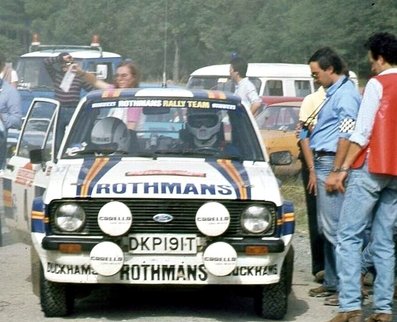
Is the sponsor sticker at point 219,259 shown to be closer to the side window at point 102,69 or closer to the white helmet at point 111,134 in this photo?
the white helmet at point 111,134

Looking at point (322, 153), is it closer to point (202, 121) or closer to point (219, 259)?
point (202, 121)

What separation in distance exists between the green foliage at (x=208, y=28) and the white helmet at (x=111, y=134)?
69.1ft

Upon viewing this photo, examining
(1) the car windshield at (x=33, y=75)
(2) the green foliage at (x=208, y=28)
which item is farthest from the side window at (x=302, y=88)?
(1) the car windshield at (x=33, y=75)

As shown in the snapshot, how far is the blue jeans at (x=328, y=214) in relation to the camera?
830 cm

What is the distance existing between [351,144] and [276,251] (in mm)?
840

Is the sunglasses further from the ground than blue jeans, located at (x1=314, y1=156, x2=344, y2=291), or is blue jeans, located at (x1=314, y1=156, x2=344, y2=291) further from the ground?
the sunglasses

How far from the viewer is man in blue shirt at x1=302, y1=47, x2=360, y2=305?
8328mm

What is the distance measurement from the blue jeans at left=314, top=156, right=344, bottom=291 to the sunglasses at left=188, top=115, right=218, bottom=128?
2.66ft

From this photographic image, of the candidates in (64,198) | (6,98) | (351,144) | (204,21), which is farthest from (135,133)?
(204,21)

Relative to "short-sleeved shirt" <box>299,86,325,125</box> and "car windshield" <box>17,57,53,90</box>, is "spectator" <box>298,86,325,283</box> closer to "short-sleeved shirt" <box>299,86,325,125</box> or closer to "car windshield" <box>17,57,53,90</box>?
"short-sleeved shirt" <box>299,86,325,125</box>

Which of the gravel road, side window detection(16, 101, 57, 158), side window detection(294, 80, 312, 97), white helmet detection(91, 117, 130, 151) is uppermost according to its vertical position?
white helmet detection(91, 117, 130, 151)

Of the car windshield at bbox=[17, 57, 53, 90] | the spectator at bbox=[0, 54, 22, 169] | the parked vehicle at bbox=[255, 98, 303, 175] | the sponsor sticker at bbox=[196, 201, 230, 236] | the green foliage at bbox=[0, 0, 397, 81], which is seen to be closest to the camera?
the sponsor sticker at bbox=[196, 201, 230, 236]

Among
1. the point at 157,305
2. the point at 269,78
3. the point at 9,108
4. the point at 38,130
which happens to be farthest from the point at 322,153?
the point at 269,78

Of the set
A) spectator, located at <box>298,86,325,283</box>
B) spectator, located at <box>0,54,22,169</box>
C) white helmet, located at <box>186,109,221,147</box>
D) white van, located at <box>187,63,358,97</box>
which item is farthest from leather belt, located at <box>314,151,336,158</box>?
white van, located at <box>187,63,358,97</box>
